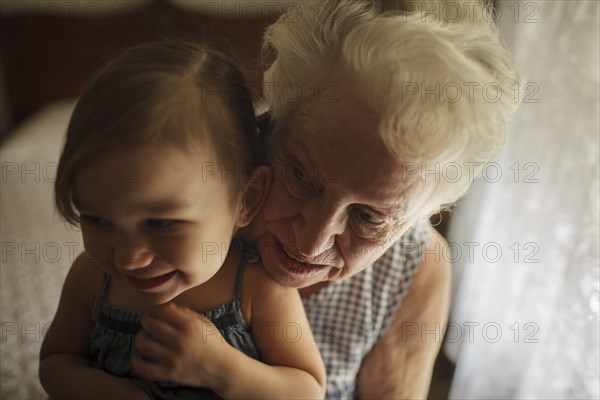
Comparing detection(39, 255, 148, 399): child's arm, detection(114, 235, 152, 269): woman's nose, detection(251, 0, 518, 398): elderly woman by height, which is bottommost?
detection(39, 255, 148, 399): child's arm

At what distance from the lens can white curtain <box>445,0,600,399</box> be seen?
4.58ft

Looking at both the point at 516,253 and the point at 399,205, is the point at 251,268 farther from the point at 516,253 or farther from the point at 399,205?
the point at 516,253

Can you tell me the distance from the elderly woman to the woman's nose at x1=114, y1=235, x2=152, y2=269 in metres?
0.24

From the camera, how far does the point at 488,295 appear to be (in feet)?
6.73

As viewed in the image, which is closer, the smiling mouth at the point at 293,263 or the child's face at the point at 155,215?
the child's face at the point at 155,215

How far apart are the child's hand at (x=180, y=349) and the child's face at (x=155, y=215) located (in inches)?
2.4

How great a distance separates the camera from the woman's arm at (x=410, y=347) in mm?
1203

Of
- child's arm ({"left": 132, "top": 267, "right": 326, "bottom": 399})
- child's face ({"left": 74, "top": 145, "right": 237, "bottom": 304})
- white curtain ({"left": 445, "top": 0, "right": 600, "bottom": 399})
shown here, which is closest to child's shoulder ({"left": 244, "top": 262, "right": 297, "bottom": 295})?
child's arm ({"left": 132, "top": 267, "right": 326, "bottom": 399})

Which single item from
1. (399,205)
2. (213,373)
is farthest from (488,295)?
(213,373)

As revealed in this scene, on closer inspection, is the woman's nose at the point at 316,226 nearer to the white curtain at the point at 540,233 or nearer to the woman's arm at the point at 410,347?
the woman's arm at the point at 410,347

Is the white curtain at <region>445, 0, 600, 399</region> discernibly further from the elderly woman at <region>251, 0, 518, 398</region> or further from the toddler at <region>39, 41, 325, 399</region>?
the toddler at <region>39, 41, 325, 399</region>

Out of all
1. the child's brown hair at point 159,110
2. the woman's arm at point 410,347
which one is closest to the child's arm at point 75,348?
the child's brown hair at point 159,110

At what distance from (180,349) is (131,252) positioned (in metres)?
0.18

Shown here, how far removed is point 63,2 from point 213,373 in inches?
101
